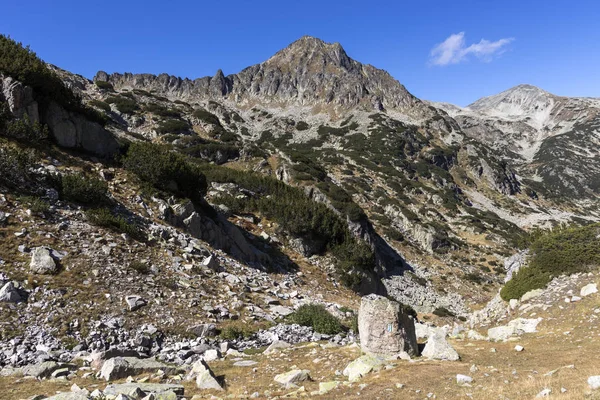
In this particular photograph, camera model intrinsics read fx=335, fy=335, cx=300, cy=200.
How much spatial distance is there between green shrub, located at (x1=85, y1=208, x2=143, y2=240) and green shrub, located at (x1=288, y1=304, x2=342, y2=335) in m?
8.59

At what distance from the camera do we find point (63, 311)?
36.4 feet

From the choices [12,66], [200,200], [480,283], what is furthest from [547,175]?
[12,66]

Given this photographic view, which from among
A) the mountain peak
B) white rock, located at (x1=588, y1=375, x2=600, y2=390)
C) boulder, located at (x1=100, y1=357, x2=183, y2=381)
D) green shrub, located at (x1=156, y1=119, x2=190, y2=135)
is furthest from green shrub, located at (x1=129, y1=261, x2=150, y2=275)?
the mountain peak

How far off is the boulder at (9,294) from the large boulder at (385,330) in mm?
11227

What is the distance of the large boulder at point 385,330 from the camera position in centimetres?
1041

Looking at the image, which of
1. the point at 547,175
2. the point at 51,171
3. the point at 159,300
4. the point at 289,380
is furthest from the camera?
the point at 547,175

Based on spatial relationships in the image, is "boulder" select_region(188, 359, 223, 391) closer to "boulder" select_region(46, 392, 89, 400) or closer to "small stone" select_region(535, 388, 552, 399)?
"boulder" select_region(46, 392, 89, 400)

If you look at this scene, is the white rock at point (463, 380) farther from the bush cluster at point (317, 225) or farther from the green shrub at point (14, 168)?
the green shrub at point (14, 168)

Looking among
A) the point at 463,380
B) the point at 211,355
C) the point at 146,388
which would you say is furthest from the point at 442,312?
the point at 146,388

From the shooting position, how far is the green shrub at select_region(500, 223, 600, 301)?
1748 centimetres

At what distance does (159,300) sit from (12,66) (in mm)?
16657

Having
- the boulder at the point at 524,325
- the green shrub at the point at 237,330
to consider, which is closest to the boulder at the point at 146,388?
the green shrub at the point at 237,330

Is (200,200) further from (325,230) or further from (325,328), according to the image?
(325,328)

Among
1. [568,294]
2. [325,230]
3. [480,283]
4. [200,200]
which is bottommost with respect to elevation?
[480,283]
